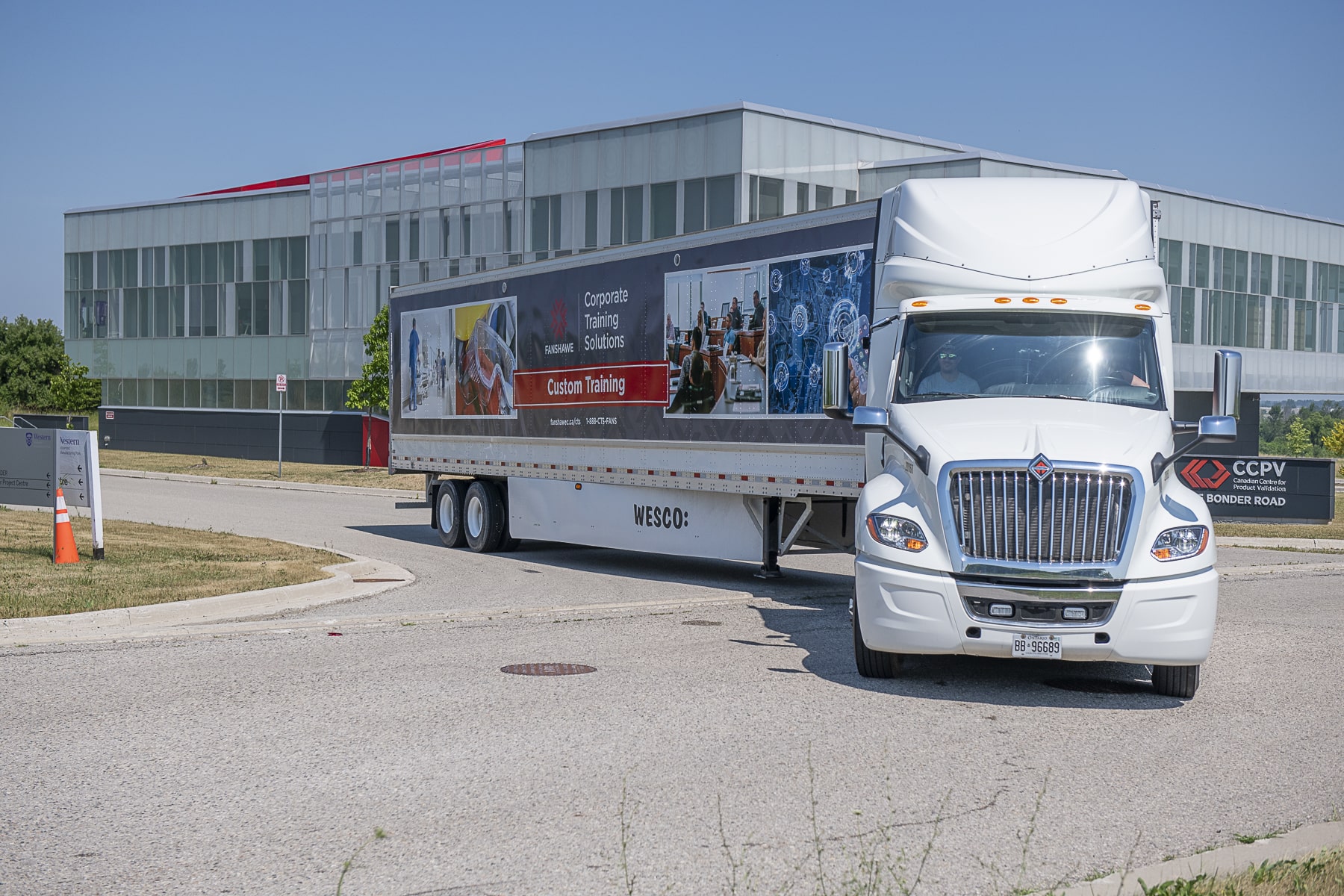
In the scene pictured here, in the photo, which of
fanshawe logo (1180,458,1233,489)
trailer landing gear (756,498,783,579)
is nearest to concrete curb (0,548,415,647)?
trailer landing gear (756,498,783,579)

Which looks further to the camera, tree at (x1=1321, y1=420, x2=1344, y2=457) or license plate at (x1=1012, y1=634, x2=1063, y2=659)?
tree at (x1=1321, y1=420, x2=1344, y2=457)

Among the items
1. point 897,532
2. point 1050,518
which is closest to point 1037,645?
point 1050,518

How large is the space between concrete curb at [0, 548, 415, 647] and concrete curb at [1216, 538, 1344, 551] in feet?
49.1

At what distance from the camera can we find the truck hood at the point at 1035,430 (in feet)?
28.8

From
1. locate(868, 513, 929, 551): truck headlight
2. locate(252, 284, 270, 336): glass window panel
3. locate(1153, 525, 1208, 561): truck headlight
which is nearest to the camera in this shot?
locate(1153, 525, 1208, 561): truck headlight

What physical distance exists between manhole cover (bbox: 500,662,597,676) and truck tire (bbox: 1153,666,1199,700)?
378 centimetres

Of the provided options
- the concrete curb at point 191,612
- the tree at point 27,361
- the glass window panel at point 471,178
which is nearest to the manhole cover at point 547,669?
the concrete curb at point 191,612

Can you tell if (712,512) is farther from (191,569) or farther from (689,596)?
(191,569)

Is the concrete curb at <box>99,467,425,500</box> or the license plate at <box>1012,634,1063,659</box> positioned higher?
the license plate at <box>1012,634,1063,659</box>

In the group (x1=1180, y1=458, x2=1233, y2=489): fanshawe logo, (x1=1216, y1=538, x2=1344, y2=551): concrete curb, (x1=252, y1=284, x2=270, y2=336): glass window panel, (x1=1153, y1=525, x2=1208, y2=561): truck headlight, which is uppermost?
(x1=252, y1=284, x2=270, y2=336): glass window panel

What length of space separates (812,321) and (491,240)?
118ft

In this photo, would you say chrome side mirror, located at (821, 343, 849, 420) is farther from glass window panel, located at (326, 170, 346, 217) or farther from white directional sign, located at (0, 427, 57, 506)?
glass window panel, located at (326, 170, 346, 217)

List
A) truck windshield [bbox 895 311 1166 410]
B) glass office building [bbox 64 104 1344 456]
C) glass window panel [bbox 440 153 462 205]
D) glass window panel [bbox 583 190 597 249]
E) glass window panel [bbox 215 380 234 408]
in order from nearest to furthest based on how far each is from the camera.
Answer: truck windshield [bbox 895 311 1166 410] < glass office building [bbox 64 104 1344 456] < glass window panel [bbox 583 190 597 249] < glass window panel [bbox 440 153 462 205] < glass window panel [bbox 215 380 234 408]

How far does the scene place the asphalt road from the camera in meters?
5.33
